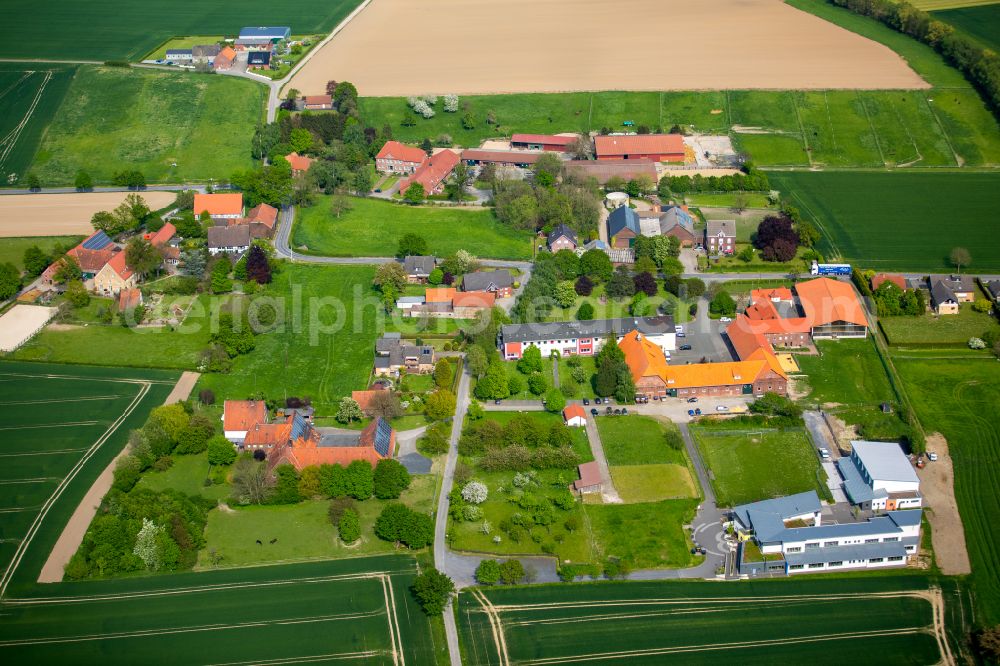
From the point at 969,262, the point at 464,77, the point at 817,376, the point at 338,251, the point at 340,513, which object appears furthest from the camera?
the point at 464,77

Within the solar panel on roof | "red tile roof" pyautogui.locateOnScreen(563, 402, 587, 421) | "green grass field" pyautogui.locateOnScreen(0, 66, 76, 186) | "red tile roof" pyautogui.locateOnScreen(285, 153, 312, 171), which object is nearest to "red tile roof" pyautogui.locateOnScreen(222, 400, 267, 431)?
"red tile roof" pyautogui.locateOnScreen(563, 402, 587, 421)

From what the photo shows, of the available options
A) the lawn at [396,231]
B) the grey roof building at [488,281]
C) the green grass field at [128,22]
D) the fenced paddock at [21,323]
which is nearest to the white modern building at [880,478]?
the grey roof building at [488,281]

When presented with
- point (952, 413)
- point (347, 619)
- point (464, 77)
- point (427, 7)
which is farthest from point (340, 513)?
point (427, 7)

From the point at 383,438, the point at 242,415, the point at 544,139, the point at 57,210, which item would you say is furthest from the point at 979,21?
the point at 57,210

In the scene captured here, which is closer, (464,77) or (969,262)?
(969,262)

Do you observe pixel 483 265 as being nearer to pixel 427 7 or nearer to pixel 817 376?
pixel 817 376

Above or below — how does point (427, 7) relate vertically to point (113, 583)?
above

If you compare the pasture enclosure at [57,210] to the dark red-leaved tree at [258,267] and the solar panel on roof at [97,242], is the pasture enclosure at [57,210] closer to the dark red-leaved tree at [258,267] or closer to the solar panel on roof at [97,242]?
the solar panel on roof at [97,242]

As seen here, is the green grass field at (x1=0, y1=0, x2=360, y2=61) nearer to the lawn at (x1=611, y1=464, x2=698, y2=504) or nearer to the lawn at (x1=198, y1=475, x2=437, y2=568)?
the lawn at (x1=198, y1=475, x2=437, y2=568)
